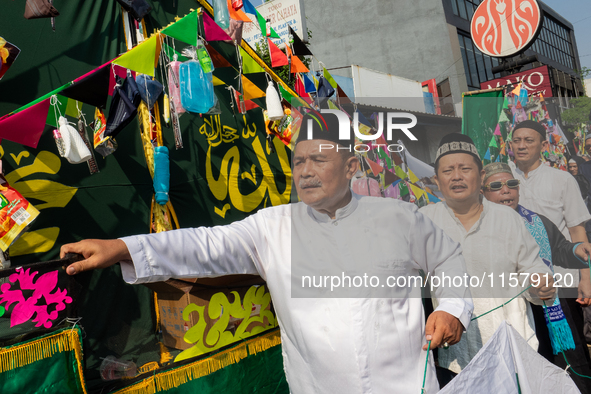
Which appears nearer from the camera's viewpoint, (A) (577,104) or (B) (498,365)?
(B) (498,365)

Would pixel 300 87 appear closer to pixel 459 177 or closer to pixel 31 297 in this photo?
pixel 459 177

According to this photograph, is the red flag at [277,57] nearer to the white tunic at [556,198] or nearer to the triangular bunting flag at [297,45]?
the triangular bunting flag at [297,45]

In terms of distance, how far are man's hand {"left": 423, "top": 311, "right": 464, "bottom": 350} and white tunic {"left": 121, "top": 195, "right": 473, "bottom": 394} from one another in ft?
0.13

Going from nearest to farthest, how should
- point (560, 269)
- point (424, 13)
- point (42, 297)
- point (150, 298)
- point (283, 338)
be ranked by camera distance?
point (42, 297)
point (283, 338)
point (560, 269)
point (150, 298)
point (424, 13)

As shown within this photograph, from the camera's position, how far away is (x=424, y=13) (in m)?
16.0

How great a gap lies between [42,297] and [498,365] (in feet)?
6.10

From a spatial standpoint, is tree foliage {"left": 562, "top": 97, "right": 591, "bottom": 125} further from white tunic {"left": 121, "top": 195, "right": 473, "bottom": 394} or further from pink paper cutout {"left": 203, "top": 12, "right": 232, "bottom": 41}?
pink paper cutout {"left": 203, "top": 12, "right": 232, "bottom": 41}

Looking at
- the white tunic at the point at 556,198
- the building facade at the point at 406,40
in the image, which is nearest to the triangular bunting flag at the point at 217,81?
the white tunic at the point at 556,198

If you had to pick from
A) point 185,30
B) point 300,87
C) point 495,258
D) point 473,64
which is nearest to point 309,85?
point 300,87

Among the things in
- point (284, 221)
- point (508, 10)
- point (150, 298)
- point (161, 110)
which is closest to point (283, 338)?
point (284, 221)

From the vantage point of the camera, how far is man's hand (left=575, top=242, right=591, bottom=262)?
6.25 feet

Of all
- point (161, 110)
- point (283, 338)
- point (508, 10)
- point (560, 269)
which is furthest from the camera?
point (508, 10)

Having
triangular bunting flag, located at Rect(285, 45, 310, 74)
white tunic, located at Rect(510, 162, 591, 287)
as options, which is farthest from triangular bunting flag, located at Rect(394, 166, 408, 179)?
triangular bunting flag, located at Rect(285, 45, 310, 74)

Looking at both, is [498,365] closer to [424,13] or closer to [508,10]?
[508,10]
